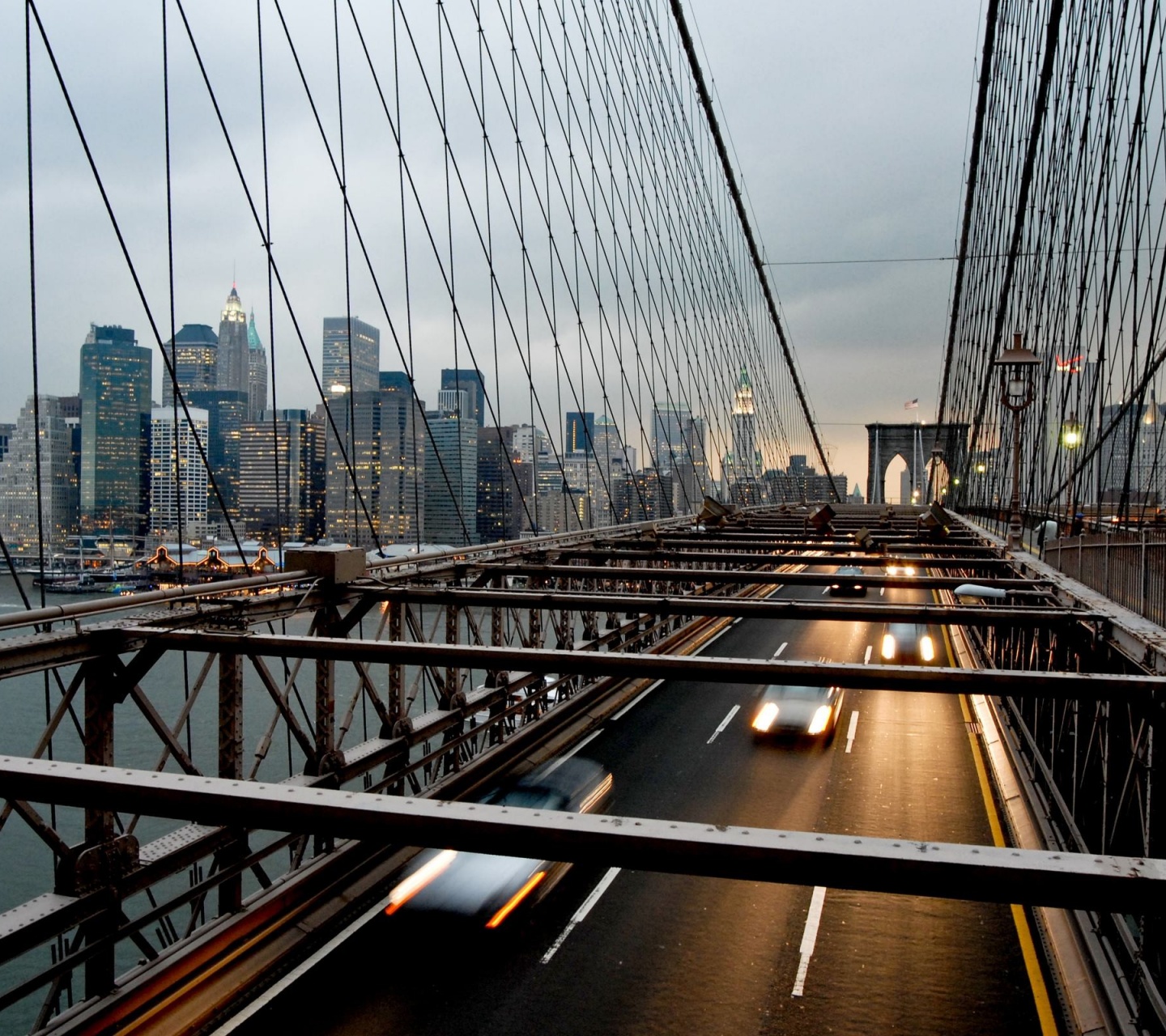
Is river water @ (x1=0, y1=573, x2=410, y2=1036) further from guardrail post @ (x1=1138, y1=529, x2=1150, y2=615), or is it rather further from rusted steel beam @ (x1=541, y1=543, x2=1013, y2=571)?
guardrail post @ (x1=1138, y1=529, x2=1150, y2=615)

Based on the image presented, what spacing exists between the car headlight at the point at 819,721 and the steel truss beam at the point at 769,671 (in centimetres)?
1252

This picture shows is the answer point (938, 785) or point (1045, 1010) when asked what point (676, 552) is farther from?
point (1045, 1010)

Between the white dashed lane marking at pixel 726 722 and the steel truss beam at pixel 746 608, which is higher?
the steel truss beam at pixel 746 608

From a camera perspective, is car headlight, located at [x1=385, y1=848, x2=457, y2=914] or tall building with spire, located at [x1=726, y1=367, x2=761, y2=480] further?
tall building with spire, located at [x1=726, y1=367, x2=761, y2=480]

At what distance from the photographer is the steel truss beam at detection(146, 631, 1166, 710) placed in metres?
5.78

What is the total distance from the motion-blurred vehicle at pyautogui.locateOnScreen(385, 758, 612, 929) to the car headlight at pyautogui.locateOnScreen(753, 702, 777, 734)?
7535 mm

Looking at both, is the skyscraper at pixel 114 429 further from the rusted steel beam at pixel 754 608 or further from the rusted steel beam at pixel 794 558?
the rusted steel beam at pixel 754 608

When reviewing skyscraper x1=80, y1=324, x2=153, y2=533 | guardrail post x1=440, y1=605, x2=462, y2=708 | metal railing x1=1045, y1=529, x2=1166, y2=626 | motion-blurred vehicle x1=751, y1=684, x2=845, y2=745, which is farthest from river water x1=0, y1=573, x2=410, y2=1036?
metal railing x1=1045, y1=529, x2=1166, y2=626

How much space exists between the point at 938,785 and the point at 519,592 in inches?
345

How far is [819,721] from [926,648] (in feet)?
40.0

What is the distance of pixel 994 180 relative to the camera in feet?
164

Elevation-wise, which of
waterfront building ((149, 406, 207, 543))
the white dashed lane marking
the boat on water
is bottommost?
the white dashed lane marking

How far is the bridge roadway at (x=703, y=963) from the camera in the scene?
8.05 m

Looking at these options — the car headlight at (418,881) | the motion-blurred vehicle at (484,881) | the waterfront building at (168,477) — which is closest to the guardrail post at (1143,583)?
the motion-blurred vehicle at (484,881)
